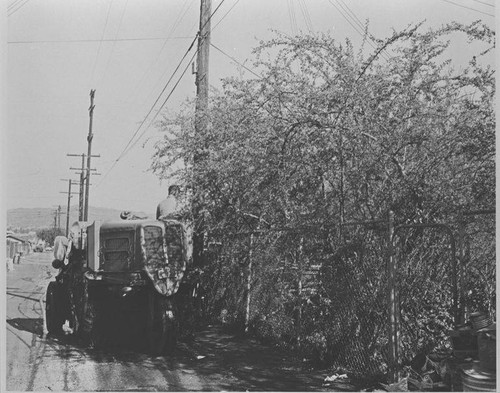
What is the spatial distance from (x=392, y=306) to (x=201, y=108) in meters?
4.70

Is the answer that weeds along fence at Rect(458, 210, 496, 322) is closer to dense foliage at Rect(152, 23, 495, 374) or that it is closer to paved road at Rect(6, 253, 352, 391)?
dense foliage at Rect(152, 23, 495, 374)

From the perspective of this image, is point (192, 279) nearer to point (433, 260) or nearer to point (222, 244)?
point (222, 244)

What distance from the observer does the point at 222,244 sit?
337 inches

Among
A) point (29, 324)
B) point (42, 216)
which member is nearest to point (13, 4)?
point (42, 216)

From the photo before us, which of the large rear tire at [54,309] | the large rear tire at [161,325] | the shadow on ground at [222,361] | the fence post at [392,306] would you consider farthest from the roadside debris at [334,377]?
the large rear tire at [54,309]

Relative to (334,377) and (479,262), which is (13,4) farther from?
(479,262)

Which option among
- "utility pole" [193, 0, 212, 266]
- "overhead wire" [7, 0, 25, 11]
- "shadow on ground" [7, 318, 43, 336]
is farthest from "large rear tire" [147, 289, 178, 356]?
"overhead wire" [7, 0, 25, 11]

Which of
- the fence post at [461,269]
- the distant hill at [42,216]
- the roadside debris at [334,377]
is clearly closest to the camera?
the fence post at [461,269]

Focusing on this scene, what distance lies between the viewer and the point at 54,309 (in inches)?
312

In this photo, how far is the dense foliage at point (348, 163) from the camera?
556 cm

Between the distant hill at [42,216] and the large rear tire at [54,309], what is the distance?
897 mm

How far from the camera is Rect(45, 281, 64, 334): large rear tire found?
7.64 meters

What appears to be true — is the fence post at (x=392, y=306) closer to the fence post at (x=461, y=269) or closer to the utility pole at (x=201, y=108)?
the fence post at (x=461, y=269)

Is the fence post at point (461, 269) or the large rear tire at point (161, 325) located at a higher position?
the fence post at point (461, 269)
